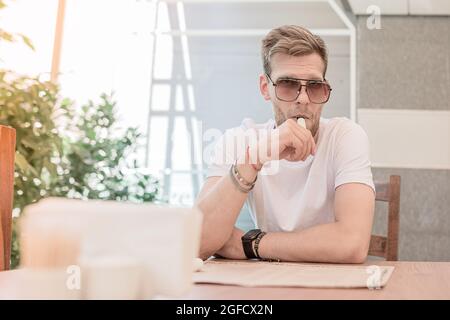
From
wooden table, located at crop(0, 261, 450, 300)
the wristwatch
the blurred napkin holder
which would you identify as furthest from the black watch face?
the blurred napkin holder

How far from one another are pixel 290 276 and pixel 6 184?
702 millimetres

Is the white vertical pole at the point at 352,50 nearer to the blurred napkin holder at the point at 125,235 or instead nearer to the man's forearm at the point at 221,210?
the man's forearm at the point at 221,210

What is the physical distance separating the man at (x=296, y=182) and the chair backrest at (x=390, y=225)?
0.19m

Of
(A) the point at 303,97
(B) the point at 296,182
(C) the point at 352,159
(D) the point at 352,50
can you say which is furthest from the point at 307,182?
(D) the point at 352,50

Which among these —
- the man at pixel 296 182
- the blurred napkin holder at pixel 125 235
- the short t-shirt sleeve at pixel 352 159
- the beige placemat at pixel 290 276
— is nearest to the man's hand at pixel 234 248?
the man at pixel 296 182

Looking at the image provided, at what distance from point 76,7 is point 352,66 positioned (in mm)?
1820

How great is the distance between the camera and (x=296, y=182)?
1720mm

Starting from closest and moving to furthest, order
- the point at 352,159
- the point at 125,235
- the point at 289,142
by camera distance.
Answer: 1. the point at 125,235
2. the point at 289,142
3. the point at 352,159

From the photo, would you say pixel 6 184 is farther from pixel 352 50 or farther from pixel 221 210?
pixel 352 50

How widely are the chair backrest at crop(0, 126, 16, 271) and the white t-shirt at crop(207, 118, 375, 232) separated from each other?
573 millimetres

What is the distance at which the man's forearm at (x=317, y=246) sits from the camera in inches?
53.5

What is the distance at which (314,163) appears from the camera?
1699 mm
